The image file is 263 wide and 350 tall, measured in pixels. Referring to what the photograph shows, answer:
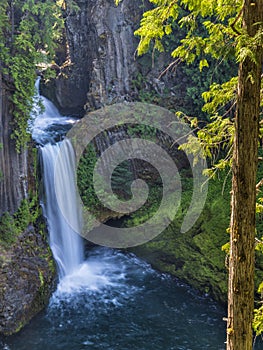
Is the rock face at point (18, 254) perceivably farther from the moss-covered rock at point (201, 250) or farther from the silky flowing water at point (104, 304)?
the moss-covered rock at point (201, 250)

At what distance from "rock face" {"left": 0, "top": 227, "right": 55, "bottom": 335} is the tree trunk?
6272mm

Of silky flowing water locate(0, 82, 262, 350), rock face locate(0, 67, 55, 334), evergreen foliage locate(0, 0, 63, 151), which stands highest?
evergreen foliage locate(0, 0, 63, 151)

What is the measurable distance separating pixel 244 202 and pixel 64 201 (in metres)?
8.79

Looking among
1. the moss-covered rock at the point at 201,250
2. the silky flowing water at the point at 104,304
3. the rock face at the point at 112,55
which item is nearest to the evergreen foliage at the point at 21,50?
the silky flowing water at the point at 104,304

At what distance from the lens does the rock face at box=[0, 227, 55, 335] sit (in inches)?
316

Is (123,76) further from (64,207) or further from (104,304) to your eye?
(104,304)

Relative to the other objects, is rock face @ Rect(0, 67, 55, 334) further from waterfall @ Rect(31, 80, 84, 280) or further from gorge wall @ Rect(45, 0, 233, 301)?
gorge wall @ Rect(45, 0, 233, 301)

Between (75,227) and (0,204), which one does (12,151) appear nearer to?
(0,204)

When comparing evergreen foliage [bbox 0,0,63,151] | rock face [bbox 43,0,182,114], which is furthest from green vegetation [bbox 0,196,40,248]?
rock face [bbox 43,0,182,114]

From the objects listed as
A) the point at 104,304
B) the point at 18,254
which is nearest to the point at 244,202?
the point at 18,254

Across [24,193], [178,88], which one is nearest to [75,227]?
[24,193]

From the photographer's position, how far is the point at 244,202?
3.19 meters

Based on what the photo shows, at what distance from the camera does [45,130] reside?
12.4 meters

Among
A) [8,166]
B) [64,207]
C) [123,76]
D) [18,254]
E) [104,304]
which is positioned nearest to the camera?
[18,254]
